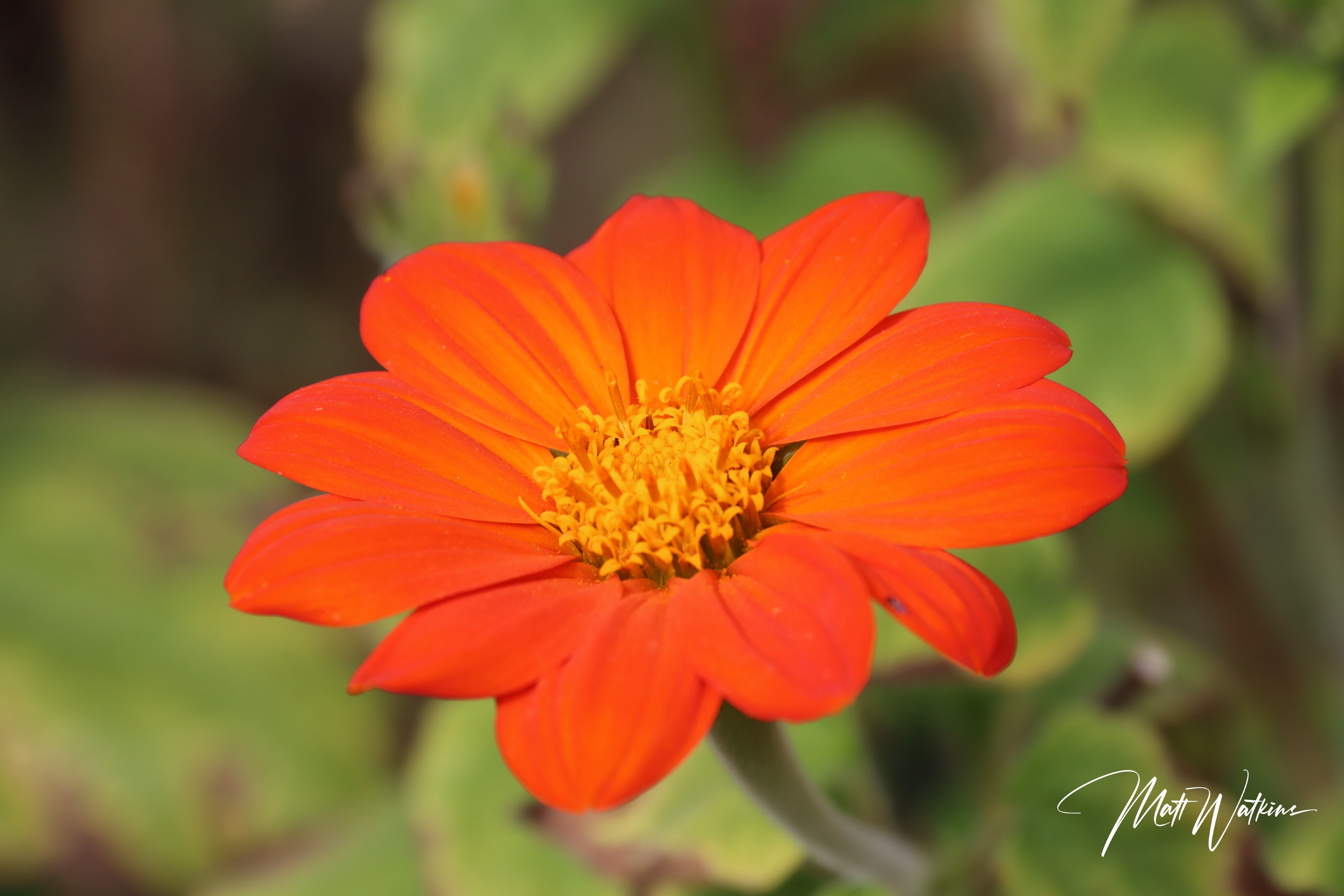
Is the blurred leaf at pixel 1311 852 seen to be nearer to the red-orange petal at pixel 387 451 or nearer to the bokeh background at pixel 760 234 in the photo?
the bokeh background at pixel 760 234

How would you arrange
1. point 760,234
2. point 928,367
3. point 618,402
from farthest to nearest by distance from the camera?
point 760,234 → point 618,402 → point 928,367

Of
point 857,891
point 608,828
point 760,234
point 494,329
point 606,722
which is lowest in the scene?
point 857,891

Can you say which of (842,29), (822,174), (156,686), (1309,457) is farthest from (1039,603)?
(156,686)

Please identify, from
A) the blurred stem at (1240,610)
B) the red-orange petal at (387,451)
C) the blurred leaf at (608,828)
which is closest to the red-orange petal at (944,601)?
the red-orange petal at (387,451)

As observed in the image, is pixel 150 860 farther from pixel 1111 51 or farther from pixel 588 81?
pixel 1111 51
